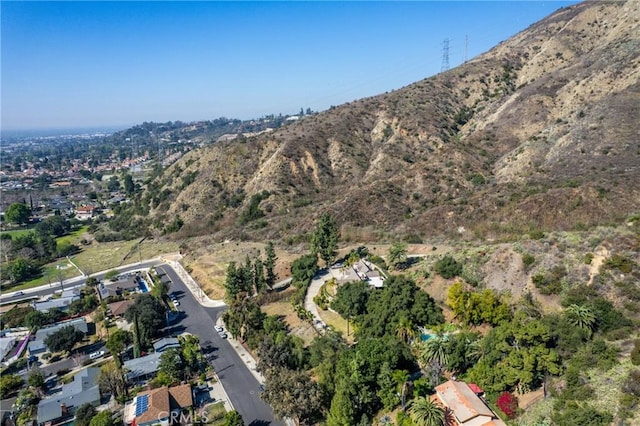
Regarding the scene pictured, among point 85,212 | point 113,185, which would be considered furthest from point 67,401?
point 113,185

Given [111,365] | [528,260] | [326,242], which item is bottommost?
[111,365]

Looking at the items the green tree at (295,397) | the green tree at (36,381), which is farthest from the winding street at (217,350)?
the green tree at (295,397)

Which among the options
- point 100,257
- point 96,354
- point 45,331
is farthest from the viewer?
point 100,257

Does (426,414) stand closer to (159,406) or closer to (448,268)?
(448,268)

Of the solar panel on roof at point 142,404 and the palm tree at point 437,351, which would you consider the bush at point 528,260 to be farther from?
the solar panel on roof at point 142,404

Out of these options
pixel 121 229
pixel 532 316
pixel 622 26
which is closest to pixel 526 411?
pixel 532 316

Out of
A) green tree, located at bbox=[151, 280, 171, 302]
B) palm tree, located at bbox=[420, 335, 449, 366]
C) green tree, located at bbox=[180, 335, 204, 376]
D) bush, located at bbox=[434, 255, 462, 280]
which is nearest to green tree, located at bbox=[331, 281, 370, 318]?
bush, located at bbox=[434, 255, 462, 280]

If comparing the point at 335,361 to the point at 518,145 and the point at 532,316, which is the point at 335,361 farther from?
the point at 518,145
